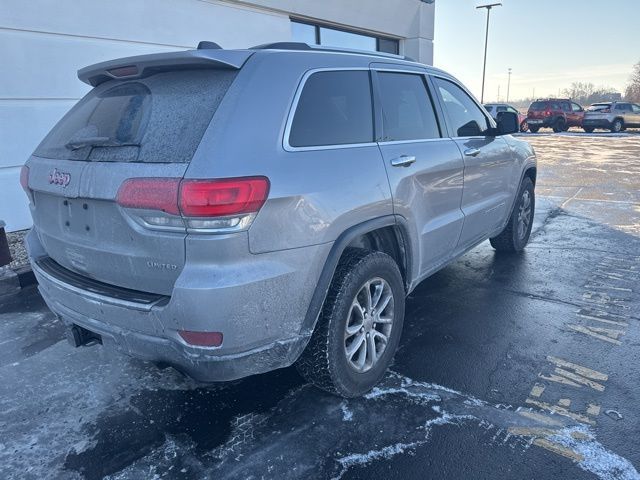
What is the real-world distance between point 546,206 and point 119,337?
7.48 metres

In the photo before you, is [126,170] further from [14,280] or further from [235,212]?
[14,280]

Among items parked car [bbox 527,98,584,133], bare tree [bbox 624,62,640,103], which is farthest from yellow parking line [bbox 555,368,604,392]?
bare tree [bbox 624,62,640,103]

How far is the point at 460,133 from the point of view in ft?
12.6

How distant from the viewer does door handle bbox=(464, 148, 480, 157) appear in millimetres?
3766

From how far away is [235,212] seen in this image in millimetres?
2020

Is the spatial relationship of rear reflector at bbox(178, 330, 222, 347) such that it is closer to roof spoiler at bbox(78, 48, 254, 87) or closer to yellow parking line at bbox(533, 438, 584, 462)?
roof spoiler at bbox(78, 48, 254, 87)

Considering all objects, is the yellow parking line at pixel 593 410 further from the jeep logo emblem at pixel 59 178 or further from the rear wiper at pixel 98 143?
the jeep logo emblem at pixel 59 178

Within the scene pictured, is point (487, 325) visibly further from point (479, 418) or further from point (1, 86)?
point (1, 86)

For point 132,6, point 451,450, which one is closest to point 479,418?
point 451,450

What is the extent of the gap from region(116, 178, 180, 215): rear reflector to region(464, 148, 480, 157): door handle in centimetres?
252

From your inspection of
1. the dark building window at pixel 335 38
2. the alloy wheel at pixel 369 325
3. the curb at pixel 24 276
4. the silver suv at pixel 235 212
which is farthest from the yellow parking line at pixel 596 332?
the dark building window at pixel 335 38

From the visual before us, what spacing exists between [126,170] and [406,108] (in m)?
1.94

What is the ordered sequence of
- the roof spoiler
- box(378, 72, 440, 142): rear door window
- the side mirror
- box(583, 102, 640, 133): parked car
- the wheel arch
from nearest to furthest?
the roof spoiler < the wheel arch < box(378, 72, 440, 142): rear door window < the side mirror < box(583, 102, 640, 133): parked car

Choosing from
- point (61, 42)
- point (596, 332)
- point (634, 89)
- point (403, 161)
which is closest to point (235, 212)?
point (403, 161)
